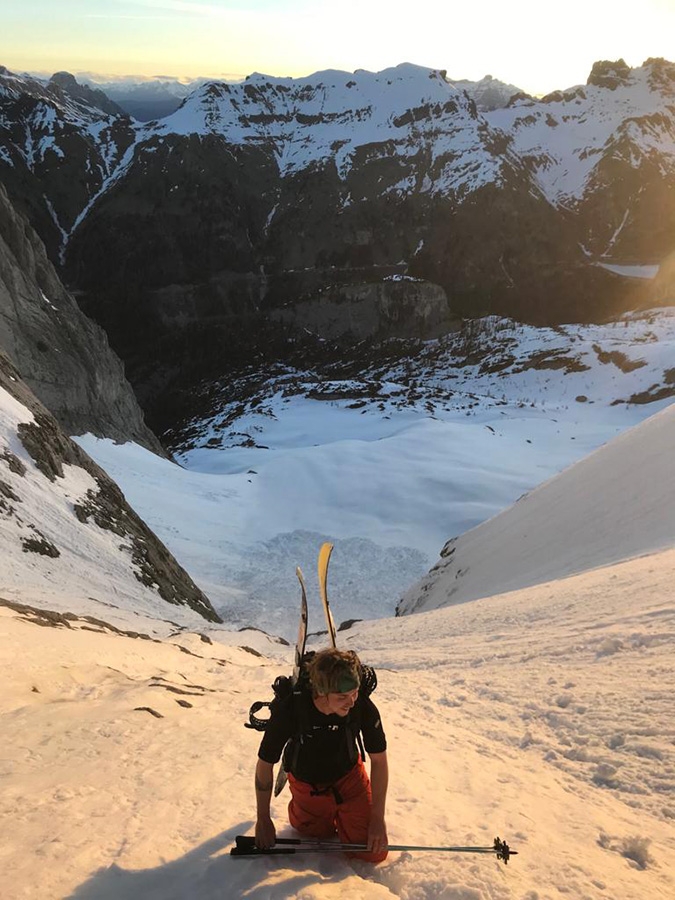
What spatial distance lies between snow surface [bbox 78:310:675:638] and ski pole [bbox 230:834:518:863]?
17288 mm

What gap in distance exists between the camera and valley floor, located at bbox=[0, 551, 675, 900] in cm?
342

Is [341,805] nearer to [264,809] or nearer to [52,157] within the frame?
[264,809]

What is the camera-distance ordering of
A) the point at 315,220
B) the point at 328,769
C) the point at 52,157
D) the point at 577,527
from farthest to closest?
the point at 52,157
the point at 315,220
the point at 577,527
the point at 328,769

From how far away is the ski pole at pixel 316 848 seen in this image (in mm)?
3486

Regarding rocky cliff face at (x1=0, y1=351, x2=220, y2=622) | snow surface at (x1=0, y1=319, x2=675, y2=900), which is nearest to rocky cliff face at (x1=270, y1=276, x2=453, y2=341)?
rocky cliff face at (x1=0, y1=351, x2=220, y2=622)

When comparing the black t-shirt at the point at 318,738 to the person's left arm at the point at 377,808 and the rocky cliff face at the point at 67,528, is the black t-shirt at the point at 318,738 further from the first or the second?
the rocky cliff face at the point at 67,528

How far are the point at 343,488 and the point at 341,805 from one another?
104 feet

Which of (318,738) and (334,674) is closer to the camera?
(334,674)

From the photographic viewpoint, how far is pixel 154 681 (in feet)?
25.2

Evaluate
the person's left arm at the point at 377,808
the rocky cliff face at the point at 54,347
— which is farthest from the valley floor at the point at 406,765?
the rocky cliff face at the point at 54,347

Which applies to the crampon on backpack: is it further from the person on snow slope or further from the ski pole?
the ski pole

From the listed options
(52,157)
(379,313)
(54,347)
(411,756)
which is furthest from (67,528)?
(52,157)

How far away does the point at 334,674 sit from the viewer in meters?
3.21

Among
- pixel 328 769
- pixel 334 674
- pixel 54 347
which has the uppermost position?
pixel 334 674
